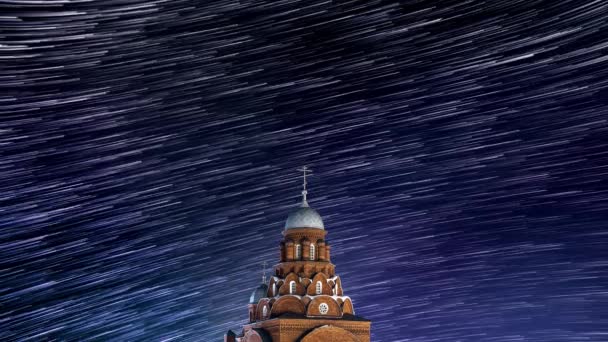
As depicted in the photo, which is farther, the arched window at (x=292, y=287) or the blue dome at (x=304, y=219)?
the blue dome at (x=304, y=219)

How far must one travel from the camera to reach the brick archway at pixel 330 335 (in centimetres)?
5975

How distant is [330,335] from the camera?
6006cm

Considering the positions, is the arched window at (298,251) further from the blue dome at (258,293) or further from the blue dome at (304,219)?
the blue dome at (258,293)

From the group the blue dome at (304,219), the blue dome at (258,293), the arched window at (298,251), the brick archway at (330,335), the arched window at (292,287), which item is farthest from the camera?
the blue dome at (258,293)

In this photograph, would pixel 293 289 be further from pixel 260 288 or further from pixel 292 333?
pixel 260 288

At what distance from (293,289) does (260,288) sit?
11457 millimetres

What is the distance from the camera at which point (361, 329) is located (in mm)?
61219

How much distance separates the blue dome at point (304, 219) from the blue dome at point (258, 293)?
33.1 ft

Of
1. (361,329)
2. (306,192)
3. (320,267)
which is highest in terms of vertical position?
(306,192)

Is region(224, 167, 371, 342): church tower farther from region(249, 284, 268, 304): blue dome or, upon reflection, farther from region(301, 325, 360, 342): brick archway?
region(249, 284, 268, 304): blue dome

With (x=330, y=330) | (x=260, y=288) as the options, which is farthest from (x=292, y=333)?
(x=260, y=288)

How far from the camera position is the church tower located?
197 ft

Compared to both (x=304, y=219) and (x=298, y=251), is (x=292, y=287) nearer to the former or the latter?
(x=298, y=251)

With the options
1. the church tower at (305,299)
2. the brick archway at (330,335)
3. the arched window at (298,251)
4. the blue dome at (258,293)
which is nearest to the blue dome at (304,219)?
the church tower at (305,299)
